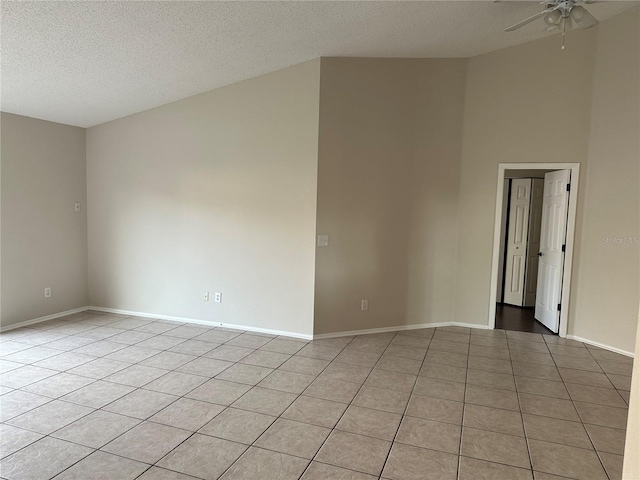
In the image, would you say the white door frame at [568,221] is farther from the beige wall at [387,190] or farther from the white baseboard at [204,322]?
the white baseboard at [204,322]

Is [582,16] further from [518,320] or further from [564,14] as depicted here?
[518,320]

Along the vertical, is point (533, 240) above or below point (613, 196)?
below

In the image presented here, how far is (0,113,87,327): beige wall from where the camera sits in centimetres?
446

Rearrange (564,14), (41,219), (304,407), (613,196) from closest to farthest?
1. (304,407)
2. (564,14)
3. (613,196)
4. (41,219)

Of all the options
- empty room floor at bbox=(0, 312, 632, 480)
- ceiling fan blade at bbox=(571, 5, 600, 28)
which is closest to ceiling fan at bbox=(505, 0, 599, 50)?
ceiling fan blade at bbox=(571, 5, 600, 28)

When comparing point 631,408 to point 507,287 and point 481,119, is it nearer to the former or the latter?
point 481,119

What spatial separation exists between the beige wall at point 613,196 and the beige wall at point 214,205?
317cm

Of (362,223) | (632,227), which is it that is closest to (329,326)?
(362,223)

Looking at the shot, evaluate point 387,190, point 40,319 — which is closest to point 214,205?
point 387,190

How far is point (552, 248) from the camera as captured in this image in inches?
196

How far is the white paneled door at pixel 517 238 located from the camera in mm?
6031

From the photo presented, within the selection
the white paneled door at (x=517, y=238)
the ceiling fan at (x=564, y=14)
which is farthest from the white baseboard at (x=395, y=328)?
the ceiling fan at (x=564, y=14)

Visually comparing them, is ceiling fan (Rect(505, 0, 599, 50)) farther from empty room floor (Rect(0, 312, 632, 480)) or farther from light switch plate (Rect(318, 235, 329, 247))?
empty room floor (Rect(0, 312, 632, 480))

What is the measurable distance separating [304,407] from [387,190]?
265 centimetres
